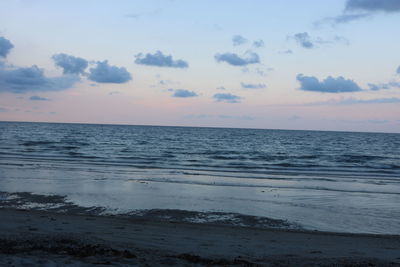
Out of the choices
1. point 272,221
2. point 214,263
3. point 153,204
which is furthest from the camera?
point 153,204

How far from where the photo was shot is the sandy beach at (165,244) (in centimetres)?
658

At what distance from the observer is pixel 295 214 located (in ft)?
40.9

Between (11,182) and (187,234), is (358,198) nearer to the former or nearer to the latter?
(187,234)

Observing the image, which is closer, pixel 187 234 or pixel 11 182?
pixel 187 234

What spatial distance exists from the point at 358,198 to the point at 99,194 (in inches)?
425

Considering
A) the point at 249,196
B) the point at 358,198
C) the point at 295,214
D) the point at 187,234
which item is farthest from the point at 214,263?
the point at 358,198

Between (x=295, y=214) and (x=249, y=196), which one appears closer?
(x=295, y=214)

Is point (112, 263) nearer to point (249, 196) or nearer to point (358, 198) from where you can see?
point (249, 196)

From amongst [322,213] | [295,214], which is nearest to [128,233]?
[295,214]

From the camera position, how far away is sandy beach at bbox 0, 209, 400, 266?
6.58 meters

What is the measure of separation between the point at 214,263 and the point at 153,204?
7149 millimetres

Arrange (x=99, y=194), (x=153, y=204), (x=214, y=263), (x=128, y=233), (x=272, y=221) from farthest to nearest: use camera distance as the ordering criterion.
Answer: (x=99, y=194), (x=153, y=204), (x=272, y=221), (x=128, y=233), (x=214, y=263)

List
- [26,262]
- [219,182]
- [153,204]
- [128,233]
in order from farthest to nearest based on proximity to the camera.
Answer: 1. [219,182]
2. [153,204]
3. [128,233]
4. [26,262]

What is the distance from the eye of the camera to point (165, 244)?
322 inches
